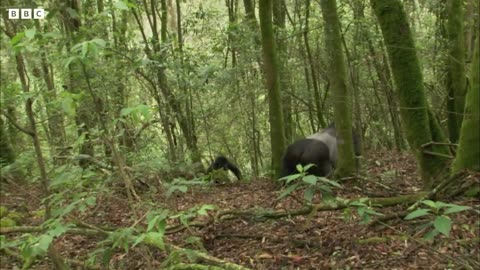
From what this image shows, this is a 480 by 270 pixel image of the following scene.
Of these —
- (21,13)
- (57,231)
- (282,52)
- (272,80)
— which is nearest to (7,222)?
(21,13)

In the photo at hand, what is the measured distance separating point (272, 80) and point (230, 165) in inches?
127

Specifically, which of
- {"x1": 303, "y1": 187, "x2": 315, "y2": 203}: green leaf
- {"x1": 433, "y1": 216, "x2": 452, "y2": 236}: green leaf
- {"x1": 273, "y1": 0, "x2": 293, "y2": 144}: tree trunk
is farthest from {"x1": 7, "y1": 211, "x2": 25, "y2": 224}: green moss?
{"x1": 273, "y1": 0, "x2": 293, "y2": 144}: tree trunk

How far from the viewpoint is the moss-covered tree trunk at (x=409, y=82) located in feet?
15.6

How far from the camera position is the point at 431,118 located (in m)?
5.08

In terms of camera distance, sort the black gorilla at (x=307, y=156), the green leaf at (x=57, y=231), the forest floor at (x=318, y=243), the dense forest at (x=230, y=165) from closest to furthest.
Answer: the green leaf at (x=57, y=231) < the dense forest at (x=230, y=165) < the forest floor at (x=318, y=243) < the black gorilla at (x=307, y=156)

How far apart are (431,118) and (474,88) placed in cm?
98

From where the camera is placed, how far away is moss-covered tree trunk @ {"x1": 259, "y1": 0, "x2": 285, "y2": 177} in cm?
739

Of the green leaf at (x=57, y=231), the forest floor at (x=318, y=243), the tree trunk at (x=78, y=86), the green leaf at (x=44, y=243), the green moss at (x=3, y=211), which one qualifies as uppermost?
the tree trunk at (x=78, y=86)

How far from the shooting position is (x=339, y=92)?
612 centimetres

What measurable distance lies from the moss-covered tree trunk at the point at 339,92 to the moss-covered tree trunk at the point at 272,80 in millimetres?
1373

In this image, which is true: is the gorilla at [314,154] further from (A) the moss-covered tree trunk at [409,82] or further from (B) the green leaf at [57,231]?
(B) the green leaf at [57,231]

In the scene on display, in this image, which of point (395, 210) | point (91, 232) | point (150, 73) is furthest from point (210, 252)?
point (150, 73)

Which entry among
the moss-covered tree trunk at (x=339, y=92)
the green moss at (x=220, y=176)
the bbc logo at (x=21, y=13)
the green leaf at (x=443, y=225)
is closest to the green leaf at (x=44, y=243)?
the bbc logo at (x=21, y=13)

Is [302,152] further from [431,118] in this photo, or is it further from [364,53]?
[364,53]
